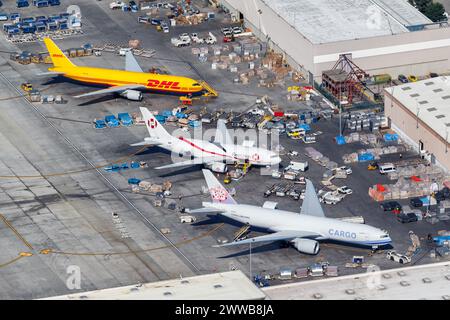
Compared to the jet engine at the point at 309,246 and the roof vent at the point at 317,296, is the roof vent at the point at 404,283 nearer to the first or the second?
the roof vent at the point at 317,296

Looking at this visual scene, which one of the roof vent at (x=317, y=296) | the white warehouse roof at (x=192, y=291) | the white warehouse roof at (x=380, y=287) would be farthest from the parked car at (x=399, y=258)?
the white warehouse roof at (x=192, y=291)

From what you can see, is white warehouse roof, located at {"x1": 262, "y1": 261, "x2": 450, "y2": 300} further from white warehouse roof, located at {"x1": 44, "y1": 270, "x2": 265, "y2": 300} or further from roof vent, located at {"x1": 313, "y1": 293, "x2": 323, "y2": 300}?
white warehouse roof, located at {"x1": 44, "y1": 270, "x2": 265, "y2": 300}

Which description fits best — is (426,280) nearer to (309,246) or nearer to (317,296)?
(317,296)

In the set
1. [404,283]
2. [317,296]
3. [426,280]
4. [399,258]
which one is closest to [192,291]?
[317,296]

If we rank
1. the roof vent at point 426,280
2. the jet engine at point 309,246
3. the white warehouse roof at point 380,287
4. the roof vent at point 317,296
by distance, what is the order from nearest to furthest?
the white warehouse roof at point 380,287, the roof vent at point 317,296, the roof vent at point 426,280, the jet engine at point 309,246

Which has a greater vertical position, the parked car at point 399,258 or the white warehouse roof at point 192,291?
the white warehouse roof at point 192,291
